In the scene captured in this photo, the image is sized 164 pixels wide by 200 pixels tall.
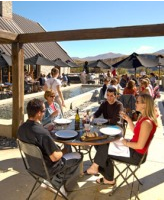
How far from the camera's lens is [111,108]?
4441mm

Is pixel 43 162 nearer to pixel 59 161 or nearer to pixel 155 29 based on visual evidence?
pixel 59 161

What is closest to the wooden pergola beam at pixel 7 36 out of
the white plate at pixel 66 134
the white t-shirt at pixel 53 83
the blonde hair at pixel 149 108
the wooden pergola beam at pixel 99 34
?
the wooden pergola beam at pixel 99 34

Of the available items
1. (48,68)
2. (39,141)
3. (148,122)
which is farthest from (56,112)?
(48,68)

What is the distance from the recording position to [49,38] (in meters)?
5.02

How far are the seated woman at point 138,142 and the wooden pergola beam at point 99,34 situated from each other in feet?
5.25

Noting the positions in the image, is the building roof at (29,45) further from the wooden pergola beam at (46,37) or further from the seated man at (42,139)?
the seated man at (42,139)

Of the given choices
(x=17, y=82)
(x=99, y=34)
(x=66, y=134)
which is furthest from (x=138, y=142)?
(x=17, y=82)

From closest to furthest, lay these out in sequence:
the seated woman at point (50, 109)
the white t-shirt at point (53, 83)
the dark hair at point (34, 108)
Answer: the dark hair at point (34, 108) < the seated woman at point (50, 109) < the white t-shirt at point (53, 83)

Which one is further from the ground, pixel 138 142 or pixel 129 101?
pixel 129 101

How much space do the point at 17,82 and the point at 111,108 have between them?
7.95 feet

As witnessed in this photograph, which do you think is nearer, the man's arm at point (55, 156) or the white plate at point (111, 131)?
the man's arm at point (55, 156)

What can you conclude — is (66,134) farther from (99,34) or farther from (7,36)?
(7,36)

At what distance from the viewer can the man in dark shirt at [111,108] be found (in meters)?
4.31

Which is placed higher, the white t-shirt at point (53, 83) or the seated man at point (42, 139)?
the white t-shirt at point (53, 83)
